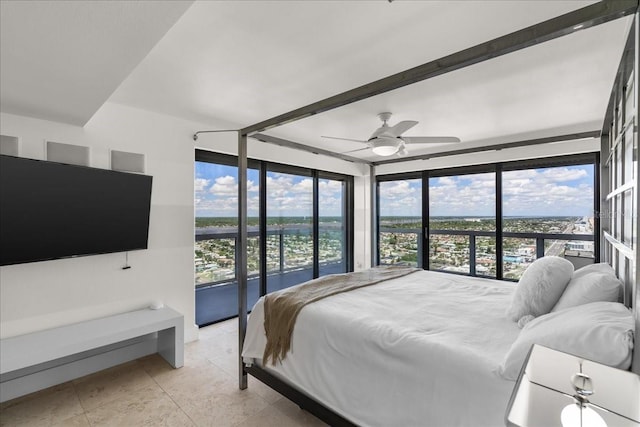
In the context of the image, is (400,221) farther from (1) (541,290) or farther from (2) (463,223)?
(1) (541,290)

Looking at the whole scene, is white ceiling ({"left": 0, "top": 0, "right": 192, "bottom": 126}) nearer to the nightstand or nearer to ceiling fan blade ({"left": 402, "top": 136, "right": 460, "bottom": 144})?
the nightstand

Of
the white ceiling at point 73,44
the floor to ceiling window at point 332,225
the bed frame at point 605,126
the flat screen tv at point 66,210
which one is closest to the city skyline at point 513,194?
the floor to ceiling window at point 332,225

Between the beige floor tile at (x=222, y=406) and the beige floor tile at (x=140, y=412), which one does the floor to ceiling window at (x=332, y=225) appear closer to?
the beige floor tile at (x=222, y=406)

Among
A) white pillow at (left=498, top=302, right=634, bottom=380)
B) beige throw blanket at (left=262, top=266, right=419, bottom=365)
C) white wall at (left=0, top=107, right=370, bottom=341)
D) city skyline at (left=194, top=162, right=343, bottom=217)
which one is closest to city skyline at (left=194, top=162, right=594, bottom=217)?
city skyline at (left=194, top=162, right=343, bottom=217)

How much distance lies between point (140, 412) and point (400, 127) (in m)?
3.07

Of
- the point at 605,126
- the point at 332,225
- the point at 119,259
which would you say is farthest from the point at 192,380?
the point at 605,126

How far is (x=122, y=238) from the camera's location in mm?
2898

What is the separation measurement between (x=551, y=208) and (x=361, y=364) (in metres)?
3.87

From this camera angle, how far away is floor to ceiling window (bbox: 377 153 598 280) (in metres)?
3.99

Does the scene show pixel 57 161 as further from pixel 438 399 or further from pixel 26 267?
pixel 438 399

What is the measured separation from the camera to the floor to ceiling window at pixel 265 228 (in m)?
3.96

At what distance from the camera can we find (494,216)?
182 inches

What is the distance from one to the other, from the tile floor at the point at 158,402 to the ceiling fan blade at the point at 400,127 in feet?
8.03

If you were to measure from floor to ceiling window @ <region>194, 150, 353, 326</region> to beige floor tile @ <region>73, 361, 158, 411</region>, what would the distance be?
1158 mm
